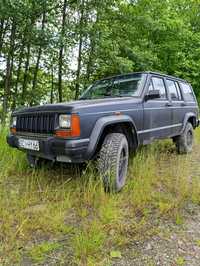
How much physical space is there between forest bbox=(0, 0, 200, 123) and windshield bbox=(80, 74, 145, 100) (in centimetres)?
415

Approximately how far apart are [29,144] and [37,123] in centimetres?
29

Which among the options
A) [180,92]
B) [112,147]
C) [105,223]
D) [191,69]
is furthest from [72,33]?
[191,69]

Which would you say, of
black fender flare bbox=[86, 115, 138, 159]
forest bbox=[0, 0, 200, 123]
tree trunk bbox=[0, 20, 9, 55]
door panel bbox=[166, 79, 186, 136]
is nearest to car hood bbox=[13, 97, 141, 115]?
black fender flare bbox=[86, 115, 138, 159]

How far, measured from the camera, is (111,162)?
11.0 ft

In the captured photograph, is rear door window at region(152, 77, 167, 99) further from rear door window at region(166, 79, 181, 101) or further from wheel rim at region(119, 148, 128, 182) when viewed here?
wheel rim at region(119, 148, 128, 182)

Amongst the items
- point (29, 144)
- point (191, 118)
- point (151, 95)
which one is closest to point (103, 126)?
point (29, 144)

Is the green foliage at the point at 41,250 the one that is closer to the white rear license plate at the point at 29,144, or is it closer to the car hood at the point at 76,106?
the white rear license plate at the point at 29,144

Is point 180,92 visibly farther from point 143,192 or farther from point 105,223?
point 105,223

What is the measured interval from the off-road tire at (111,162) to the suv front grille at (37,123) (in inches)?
27.2

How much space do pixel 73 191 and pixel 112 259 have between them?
1386 millimetres

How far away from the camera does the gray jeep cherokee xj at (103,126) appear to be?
3180 mm

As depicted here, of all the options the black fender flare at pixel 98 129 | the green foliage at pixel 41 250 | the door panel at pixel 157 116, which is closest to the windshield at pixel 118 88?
the door panel at pixel 157 116

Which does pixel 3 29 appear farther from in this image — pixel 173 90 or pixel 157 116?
pixel 157 116

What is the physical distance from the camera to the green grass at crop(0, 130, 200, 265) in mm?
2271
